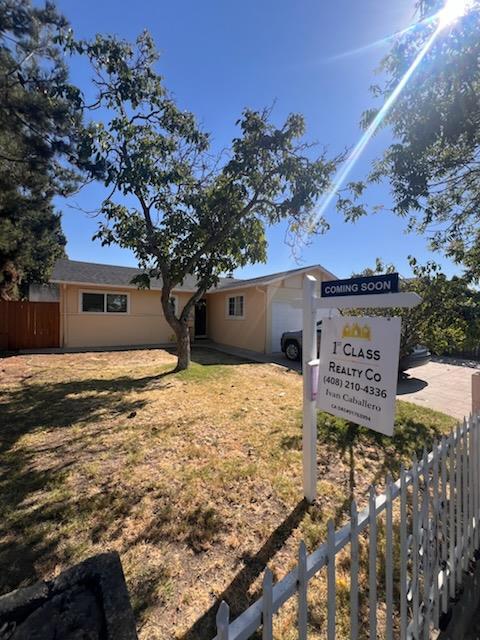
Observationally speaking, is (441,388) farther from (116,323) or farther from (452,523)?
(116,323)

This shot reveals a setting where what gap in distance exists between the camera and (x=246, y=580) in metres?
2.27

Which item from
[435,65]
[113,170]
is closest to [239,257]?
[113,170]

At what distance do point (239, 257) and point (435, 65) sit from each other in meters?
5.94

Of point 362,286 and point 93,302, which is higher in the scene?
point 93,302

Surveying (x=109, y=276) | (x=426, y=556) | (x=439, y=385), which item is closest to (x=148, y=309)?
(x=109, y=276)

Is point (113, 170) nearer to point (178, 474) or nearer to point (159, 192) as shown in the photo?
point (159, 192)

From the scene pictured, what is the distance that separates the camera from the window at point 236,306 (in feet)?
49.8

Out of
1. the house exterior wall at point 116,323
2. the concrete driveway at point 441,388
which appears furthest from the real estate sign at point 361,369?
the house exterior wall at point 116,323

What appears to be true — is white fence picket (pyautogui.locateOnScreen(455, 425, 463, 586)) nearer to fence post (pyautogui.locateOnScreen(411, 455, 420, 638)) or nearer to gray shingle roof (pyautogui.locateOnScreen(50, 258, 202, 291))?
fence post (pyautogui.locateOnScreen(411, 455, 420, 638))

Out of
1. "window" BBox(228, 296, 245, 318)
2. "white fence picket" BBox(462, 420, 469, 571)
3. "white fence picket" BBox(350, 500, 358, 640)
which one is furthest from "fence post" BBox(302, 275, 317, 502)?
"window" BBox(228, 296, 245, 318)

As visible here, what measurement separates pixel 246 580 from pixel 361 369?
1.79 m

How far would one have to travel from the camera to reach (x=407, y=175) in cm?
479

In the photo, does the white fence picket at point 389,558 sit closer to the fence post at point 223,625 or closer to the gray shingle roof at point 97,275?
the fence post at point 223,625

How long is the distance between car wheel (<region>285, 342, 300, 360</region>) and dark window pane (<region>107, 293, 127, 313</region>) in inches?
325
